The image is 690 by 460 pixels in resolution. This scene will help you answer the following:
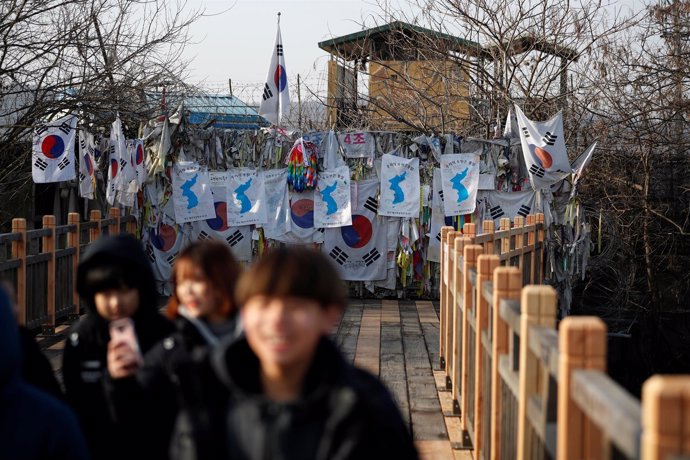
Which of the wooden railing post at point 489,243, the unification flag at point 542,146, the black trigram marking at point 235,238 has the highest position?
the unification flag at point 542,146

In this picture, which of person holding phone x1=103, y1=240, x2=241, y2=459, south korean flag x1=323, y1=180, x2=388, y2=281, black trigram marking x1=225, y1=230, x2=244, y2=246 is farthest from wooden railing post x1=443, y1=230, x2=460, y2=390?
black trigram marking x1=225, y1=230, x2=244, y2=246

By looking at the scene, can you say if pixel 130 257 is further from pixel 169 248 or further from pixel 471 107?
pixel 471 107

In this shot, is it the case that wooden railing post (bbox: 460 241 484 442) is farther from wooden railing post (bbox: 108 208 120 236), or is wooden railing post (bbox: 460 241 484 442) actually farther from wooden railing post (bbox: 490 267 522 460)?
wooden railing post (bbox: 108 208 120 236)

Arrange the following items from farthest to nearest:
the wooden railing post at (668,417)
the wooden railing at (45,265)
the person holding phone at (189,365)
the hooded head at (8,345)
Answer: the wooden railing at (45,265) < the hooded head at (8,345) < the person holding phone at (189,365) < the wooden railing post at (668,417)

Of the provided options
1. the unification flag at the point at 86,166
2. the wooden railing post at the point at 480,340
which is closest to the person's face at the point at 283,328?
the wooden railing post at the point at 480,340

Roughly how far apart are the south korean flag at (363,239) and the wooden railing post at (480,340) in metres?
8.79

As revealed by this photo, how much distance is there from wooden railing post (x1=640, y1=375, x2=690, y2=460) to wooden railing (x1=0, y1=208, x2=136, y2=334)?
8.68m

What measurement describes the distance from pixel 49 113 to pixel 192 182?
221 cm

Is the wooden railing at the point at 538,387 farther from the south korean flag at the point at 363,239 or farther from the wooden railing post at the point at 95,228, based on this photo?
the south korean flag at the point at 363,239

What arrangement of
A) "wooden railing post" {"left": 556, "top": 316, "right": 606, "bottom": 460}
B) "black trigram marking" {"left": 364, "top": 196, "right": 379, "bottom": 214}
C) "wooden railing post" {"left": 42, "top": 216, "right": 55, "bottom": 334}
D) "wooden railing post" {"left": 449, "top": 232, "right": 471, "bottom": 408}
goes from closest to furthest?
"wooden railing post" {"left": 556, "top": 316, "right": 606, "bottom": 460} → "wooden railing post" {"left": 449, "top": 232, "right": 471, "bottom": 408} → "wooden railing post" {"left": 42, "top": 216, "right": 55, "bottom": 334} → "black trigram marking" {"left": 364, "top": 196, "right": 379, "bottom": 214}

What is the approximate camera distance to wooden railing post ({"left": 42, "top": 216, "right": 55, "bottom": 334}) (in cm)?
1152

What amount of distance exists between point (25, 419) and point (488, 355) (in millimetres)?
3341

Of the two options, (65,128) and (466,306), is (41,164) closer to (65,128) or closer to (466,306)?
(65,128)

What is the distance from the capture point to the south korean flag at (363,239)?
1502cm
